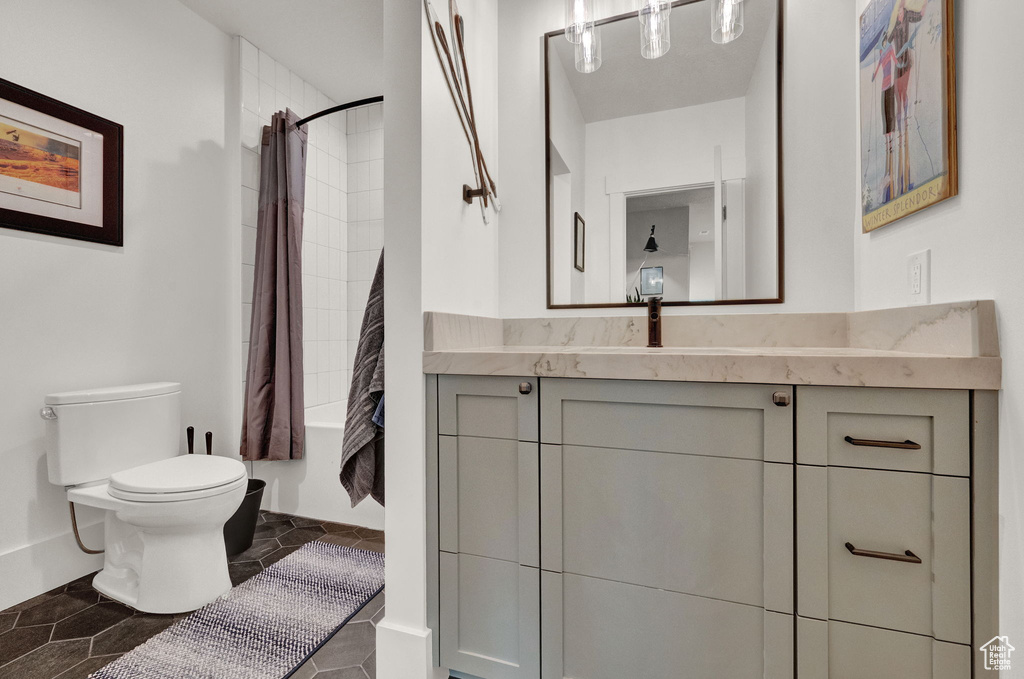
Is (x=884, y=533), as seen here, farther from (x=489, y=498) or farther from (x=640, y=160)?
(x=640, y=160)

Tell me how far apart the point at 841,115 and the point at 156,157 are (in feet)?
9.17

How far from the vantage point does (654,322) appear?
1542 millimetres

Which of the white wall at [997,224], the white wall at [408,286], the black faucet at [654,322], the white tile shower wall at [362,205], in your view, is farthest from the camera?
→ the white tile shower wall at [362,205]

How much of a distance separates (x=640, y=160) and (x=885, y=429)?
1161 mm

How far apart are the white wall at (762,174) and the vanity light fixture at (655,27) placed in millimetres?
340

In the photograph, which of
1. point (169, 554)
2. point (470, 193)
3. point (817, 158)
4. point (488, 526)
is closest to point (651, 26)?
point (817, 158)

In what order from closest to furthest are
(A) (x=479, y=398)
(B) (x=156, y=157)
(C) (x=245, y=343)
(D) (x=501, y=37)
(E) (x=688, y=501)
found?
(E) (x=688, y=501), (A) (x=479, y=398), (D) (x=501, y=37), (B) (x=156, y=157), (C) (x=245, y=343)

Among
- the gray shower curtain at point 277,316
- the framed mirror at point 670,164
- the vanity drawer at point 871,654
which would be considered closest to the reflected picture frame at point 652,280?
the framed mirror at point 670,164

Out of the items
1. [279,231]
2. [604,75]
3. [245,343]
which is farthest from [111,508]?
[604,75]

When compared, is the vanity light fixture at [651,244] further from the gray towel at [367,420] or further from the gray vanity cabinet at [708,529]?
the gray towel at [367,420]

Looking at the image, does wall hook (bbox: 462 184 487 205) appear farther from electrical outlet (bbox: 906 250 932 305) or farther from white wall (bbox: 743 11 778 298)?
electrical outlet (bbox: 906 250 932 305)

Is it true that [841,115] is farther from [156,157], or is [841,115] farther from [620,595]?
[156,157]

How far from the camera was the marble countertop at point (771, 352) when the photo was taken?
0.89 metres

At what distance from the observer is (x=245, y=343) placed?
2.53m
